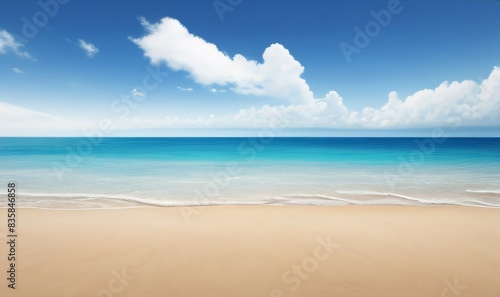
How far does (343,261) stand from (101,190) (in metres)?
7.27

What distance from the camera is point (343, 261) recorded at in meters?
2.80

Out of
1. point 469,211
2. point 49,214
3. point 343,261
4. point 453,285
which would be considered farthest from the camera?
point 469,211

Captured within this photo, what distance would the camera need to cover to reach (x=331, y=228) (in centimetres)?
376

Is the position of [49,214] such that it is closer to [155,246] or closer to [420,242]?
[155,246]

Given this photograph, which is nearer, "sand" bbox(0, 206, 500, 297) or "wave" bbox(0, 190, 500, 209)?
"sand" bbox(0, 206, 500, 297)

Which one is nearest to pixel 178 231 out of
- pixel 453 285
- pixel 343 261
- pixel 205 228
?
pixel 205 228

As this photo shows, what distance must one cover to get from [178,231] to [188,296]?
1545 mm

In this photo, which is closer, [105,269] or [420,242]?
[105,269]

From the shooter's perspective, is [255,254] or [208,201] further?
[208,201]

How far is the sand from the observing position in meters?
2.36

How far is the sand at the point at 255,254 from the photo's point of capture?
7.74 feet

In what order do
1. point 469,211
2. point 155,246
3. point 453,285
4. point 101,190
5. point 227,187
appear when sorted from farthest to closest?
point 227,187 < point 101,190 < point 469,211 < point 155,246 < point 453,285

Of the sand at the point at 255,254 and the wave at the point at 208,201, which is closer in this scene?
the sand at the point at 255,254

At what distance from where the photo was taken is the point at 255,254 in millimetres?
2959
